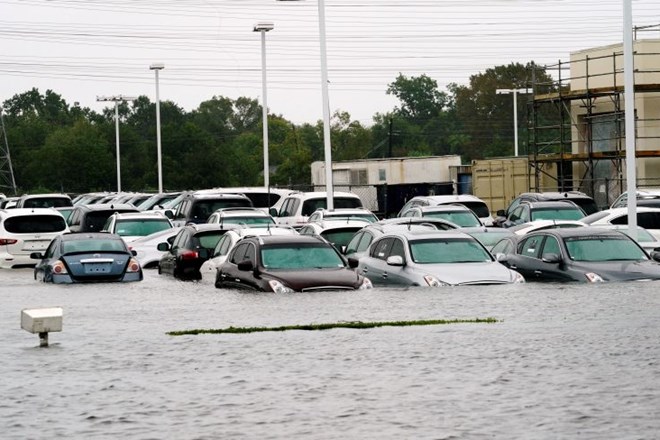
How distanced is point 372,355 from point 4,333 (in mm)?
6111

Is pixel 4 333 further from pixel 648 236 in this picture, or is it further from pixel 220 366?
pixel 648 236

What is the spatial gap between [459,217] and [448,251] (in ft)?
41.3

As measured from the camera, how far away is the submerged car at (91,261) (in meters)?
30.6

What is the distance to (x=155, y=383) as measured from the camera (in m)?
13.8

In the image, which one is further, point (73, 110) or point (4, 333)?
point (73, 110)

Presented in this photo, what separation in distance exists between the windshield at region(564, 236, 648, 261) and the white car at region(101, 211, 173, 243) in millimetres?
15514

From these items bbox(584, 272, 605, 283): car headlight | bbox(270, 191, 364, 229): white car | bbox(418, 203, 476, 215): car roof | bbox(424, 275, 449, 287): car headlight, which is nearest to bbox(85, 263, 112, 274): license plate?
bbox(424, 275, 449, 287): car headlight

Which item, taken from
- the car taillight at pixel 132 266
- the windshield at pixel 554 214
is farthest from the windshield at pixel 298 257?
the windshield at pixel 554 214

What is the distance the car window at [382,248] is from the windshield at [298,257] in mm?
1394

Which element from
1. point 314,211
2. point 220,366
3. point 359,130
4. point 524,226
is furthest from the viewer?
point 359,130

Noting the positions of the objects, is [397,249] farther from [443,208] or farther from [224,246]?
[443,208]

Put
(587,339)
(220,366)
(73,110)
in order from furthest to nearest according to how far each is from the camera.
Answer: (73,110) → (587,339) → (220,366)

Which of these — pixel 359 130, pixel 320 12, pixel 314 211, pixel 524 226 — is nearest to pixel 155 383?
pixel 524 226

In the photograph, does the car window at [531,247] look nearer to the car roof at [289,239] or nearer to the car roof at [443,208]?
the car roof at [289,239]
